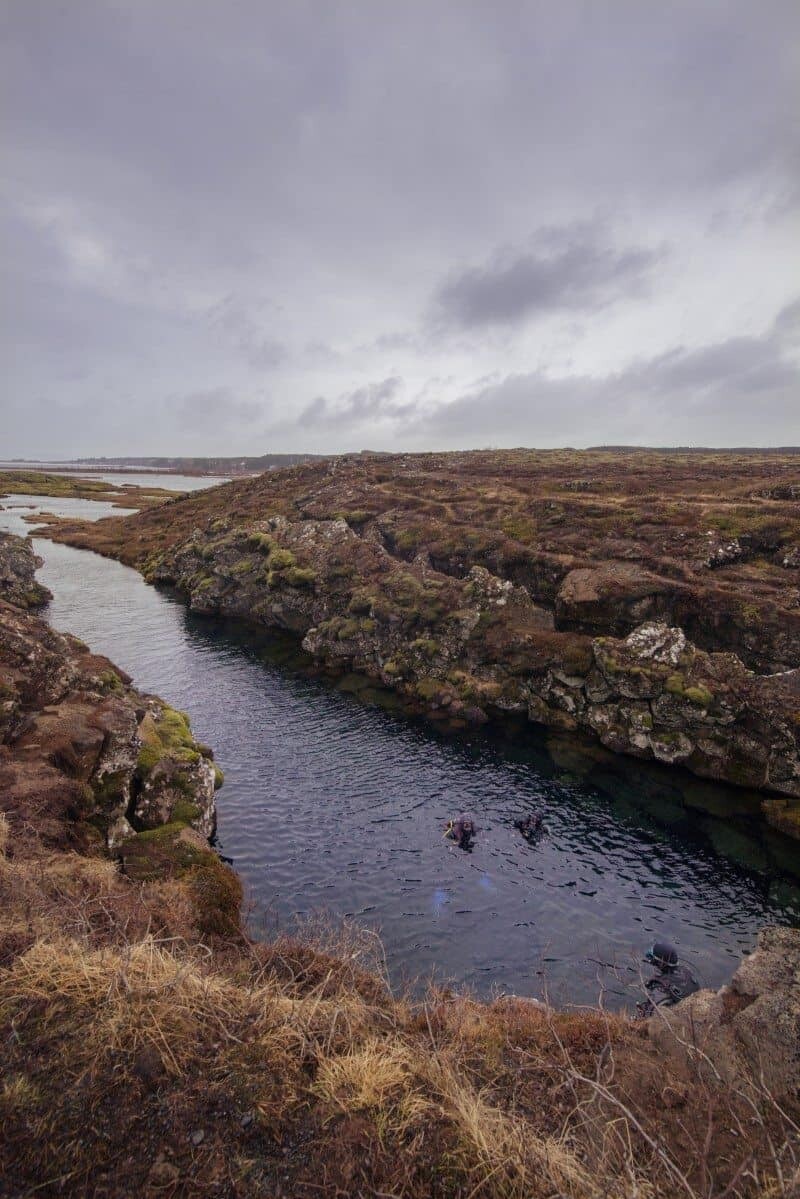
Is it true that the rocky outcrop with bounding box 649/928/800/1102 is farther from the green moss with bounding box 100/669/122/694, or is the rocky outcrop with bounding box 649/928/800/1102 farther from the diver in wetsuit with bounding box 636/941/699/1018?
the green moss with bounding box 100/669/122/694

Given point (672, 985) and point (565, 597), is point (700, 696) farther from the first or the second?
A: point (672, 985)

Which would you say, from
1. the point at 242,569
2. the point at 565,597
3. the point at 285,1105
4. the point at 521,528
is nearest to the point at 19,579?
the point at 242,569

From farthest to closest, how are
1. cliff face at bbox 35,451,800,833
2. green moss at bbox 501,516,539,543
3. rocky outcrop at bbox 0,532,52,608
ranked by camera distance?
1. green moss at bbox 501,516,539,543
2. rocky outcrop at bbox 0,532,52,608
3. cliff face at bbox 35,451,800,833

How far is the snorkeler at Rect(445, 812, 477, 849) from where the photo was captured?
2862 centimetres

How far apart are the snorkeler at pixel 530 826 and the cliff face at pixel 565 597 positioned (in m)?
12.3

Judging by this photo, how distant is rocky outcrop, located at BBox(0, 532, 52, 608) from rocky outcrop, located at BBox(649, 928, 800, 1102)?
68.7 metres

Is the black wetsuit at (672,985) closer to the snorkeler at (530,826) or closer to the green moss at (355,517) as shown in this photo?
the snorkeler at (530,826)

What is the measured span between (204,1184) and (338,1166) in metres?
1.55

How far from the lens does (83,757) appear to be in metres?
22.6

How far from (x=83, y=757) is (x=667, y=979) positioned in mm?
23125

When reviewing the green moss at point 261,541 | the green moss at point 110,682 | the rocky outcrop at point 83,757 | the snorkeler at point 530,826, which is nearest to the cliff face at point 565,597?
the green moss at point 261,541

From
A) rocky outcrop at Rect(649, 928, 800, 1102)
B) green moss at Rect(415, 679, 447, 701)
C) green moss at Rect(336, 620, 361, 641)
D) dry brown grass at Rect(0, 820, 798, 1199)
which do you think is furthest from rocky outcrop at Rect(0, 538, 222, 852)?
green moss at Rect(336, 620, 361, 641)

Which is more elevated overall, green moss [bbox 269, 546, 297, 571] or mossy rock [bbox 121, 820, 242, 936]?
green moss [bbox 269, 546, 297, 571]

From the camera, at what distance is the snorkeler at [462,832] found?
28625mm
